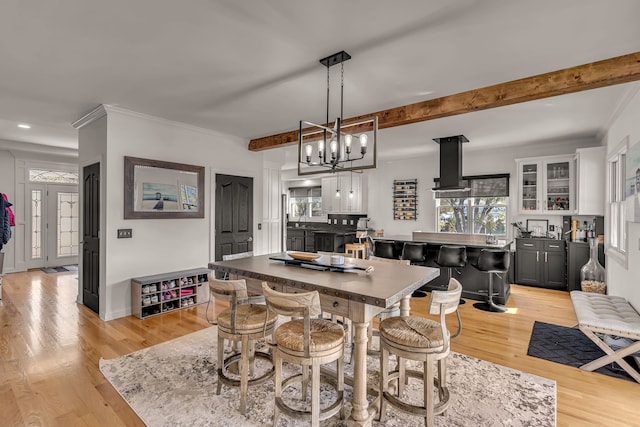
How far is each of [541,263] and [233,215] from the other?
18.2 ft

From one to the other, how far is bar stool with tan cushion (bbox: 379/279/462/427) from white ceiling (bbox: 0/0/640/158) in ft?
6.06

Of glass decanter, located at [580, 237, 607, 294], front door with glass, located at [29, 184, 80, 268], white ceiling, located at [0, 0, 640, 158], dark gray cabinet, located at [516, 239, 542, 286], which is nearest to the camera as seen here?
white ceiling, located at [0, 0, 640, 158]

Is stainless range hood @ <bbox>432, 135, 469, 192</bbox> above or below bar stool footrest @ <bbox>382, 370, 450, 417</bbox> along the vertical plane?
above

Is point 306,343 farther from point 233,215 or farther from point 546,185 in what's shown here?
point 546,185

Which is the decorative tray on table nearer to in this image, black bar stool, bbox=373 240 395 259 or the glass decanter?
black bar stool, bbox=373 240 395 259

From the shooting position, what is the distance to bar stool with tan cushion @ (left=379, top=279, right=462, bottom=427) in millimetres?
1929

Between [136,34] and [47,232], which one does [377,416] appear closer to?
[136,34]

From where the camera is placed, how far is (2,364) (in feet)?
9.46

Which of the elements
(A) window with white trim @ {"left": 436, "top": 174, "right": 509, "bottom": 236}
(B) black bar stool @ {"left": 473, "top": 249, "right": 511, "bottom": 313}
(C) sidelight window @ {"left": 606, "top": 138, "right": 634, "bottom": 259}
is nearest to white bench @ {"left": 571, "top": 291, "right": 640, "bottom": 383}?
(C) sidelight window @ {"left": 606, "top": 138, "right": 634, "bottom": 259}

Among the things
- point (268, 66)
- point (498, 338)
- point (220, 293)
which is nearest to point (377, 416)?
point (220, 293)

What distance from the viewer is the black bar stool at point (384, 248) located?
533cm

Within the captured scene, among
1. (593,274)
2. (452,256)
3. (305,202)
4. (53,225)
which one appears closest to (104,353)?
(452,256)

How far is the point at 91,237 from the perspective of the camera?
14.5 feet

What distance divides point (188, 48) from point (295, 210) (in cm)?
796
